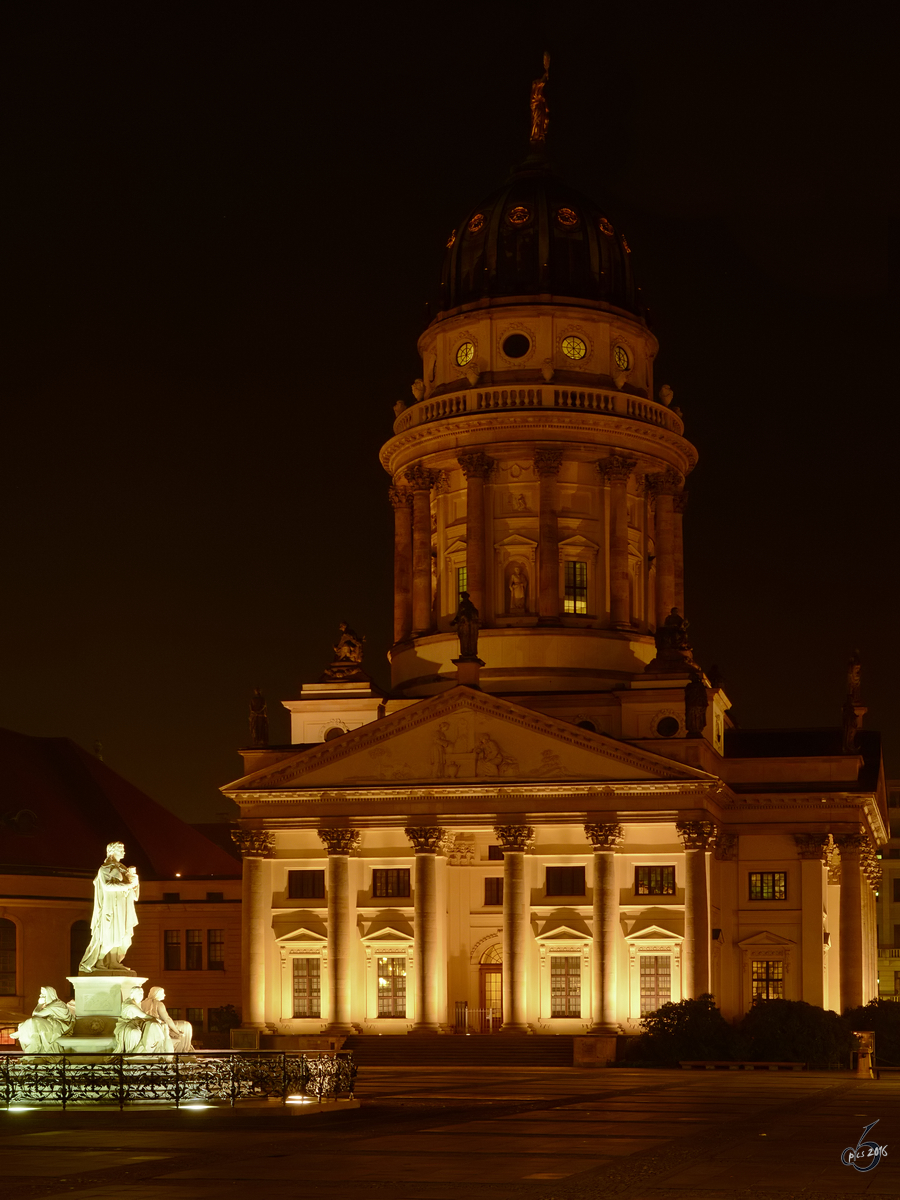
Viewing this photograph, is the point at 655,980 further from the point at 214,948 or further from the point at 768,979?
the point at 214,948

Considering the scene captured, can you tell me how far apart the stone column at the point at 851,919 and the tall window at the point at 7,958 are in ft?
104

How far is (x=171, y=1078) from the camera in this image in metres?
39.4

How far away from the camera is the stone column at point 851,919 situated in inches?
3223

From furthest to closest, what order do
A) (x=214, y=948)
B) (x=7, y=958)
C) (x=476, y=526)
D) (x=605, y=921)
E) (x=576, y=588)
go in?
(x=214, y=948), (x=576, y=588), (x=476, y=526), (x=7, y=958), (x=605, y=921)

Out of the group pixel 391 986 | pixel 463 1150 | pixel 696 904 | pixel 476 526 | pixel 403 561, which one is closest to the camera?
pixel 463 1150

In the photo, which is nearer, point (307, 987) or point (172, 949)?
point (307, 987)

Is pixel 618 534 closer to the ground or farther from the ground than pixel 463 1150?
farther from the ground

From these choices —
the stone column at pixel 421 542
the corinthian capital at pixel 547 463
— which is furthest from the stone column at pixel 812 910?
the stone column at pixel 421 542

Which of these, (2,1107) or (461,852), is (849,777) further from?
(2,1107)

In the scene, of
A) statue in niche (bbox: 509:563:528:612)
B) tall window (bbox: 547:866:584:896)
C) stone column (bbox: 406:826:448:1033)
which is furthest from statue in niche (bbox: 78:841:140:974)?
statue in niche (bbox: 509:563:528:612)

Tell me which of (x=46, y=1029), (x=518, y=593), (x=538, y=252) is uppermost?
(x=538, y=252)

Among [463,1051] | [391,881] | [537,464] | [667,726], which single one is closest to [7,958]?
[391,881]

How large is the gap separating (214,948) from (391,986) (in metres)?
11.2

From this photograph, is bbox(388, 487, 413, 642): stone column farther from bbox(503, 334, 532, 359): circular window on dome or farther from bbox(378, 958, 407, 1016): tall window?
bbox(378, 958, 407, 1016): tall window
